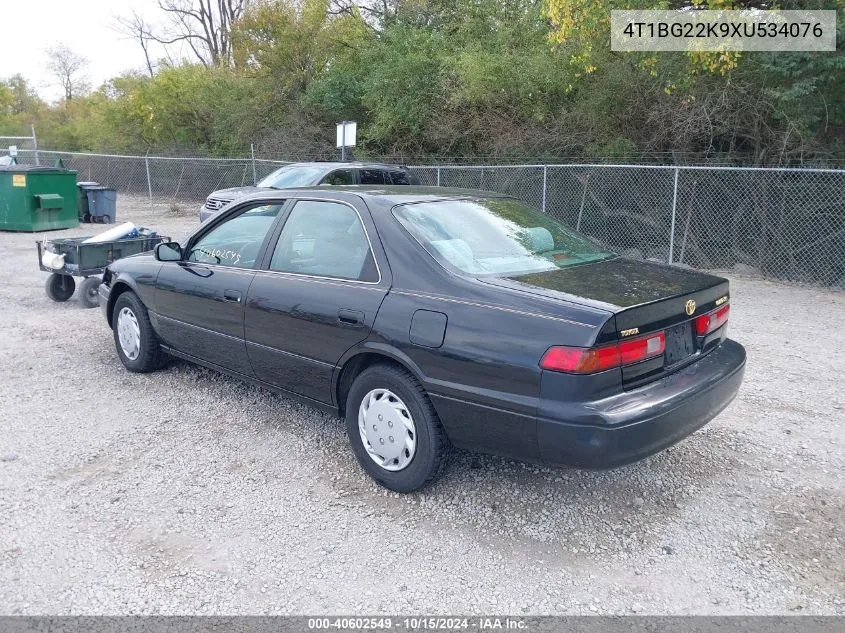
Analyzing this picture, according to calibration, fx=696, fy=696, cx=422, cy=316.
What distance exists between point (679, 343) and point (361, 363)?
1.69 m

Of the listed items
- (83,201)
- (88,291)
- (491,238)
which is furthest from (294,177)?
(491,238)

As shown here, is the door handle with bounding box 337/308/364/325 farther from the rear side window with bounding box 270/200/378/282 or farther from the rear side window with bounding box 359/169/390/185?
the rear side window with bounding box 359/169/390/185

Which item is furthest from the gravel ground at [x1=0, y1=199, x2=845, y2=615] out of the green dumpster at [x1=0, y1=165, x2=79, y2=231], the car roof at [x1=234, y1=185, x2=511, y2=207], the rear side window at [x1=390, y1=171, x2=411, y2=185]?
the green dumpster at [x1=0, y1=165, x2=79, y2=231]

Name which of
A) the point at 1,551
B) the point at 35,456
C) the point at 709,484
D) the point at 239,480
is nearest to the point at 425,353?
the point at 239,480

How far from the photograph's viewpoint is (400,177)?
1217 cm

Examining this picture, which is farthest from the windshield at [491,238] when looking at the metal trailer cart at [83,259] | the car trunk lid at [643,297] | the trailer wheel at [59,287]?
the trailer wheel at [59,287]

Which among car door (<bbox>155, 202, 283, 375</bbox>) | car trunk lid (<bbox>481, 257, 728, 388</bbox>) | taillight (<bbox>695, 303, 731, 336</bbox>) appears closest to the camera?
car trunk lid (<bbox>481, 257, 728, 388</bbox>)

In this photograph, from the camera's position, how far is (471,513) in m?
3.62

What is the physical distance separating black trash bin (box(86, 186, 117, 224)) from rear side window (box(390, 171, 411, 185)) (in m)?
8.80

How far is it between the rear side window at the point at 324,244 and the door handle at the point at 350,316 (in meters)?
0.20

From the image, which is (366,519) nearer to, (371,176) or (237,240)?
(237,240)

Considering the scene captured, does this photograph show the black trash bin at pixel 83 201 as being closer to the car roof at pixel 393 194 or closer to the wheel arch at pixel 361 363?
the car roof at pixel 393 194

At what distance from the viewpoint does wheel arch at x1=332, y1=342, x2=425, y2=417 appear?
3.55 meters

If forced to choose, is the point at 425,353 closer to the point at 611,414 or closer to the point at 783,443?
the point at 611,414
